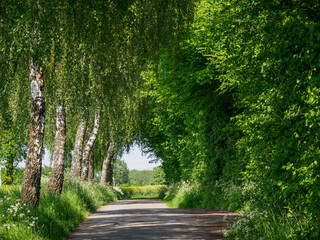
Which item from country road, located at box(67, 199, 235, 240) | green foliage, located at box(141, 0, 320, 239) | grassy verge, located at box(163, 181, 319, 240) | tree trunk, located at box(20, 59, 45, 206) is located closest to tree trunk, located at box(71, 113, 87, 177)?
green foliage, located at box(141, 0, 320, 239)

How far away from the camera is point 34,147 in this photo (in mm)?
10461

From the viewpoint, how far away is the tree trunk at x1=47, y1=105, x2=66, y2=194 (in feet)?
45.4

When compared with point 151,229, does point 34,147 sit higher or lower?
higher

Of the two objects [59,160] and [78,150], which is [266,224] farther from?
[78,150]

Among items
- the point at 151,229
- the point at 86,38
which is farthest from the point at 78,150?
the point at 86,38

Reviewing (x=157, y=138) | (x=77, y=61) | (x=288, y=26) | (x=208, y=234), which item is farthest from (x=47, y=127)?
(x=157, y=138)

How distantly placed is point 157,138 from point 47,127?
65.6 ft

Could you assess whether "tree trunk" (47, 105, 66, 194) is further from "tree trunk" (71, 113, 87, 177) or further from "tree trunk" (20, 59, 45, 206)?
"tree trunk" (71, 113, 87, 177)

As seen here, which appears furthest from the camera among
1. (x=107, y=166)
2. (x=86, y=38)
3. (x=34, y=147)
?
(x=107, y=166)

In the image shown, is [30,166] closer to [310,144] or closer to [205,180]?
[310,144]

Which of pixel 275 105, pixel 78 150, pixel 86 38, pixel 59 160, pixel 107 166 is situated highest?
pixel 86 38

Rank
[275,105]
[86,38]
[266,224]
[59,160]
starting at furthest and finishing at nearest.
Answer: [59,160] < [266,224] < [275,105] < [86,38]

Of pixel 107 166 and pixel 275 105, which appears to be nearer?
pixel 275 105

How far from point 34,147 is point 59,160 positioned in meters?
3.94
